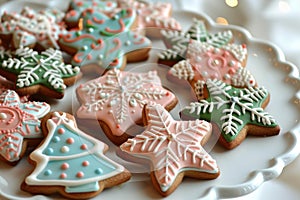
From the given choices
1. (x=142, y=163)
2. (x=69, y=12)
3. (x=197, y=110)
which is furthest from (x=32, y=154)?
(x=69, y=12)

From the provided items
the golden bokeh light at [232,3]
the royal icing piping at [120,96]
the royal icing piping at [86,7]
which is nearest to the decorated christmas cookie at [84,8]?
the royal icing piping at [86,7]

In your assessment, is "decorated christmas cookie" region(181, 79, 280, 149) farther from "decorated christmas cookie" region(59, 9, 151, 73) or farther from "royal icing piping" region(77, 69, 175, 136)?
"decorated christmas cookie" region(59, 9, 151, 73)

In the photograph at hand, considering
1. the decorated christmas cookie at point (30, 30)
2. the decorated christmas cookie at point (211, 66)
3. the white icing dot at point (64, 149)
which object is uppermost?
the decorated christmas cookie at point (211, 66)

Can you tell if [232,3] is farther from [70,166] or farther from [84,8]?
[70,166]

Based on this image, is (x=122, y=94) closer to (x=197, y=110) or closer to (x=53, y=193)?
(x=197, y=110)

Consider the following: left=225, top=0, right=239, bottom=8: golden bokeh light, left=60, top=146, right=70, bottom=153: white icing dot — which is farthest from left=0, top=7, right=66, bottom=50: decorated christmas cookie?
left=225, top=0, right=239, bottom=8: golden bokeh light

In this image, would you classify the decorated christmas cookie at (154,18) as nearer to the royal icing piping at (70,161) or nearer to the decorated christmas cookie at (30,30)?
the decorated christmas cookie at (30,30)
